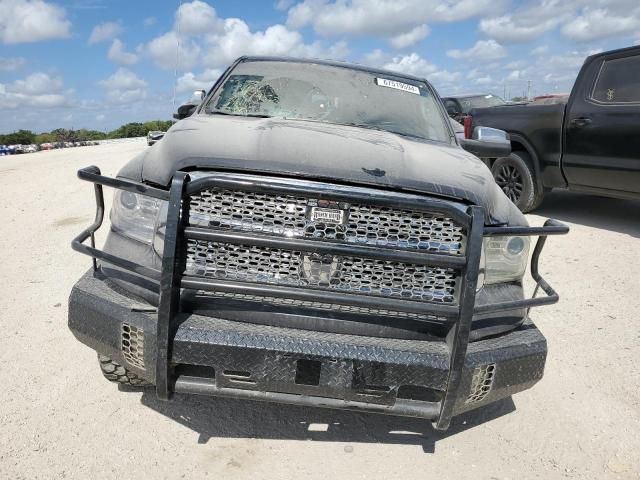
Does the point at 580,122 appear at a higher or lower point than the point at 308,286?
higher

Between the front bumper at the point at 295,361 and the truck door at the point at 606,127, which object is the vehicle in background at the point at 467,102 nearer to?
the truck door at the point at 606,127

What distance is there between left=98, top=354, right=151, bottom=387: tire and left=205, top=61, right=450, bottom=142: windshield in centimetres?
171

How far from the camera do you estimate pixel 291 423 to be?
2883 millimetres

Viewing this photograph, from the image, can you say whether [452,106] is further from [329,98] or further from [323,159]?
[323,159]

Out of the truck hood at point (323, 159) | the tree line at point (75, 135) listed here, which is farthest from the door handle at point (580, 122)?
the tree line at point (75, 135)

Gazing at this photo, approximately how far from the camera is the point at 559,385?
136 inches

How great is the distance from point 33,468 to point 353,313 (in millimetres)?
1580

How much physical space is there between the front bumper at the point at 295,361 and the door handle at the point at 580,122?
209 inches

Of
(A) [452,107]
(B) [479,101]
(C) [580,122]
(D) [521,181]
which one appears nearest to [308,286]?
(C) [580,122]

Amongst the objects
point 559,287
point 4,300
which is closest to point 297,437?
point 4,300

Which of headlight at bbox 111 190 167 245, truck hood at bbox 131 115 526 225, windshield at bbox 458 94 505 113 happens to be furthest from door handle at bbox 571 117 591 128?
windshield at bbox 458 94 505 113

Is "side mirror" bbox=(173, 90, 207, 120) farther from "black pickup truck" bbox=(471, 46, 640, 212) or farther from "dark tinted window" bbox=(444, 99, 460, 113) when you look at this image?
"dark tinted window" bbox=(444, 99, 460, 113)

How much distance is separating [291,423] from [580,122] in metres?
5.70

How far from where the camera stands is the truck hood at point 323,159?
2.28m
